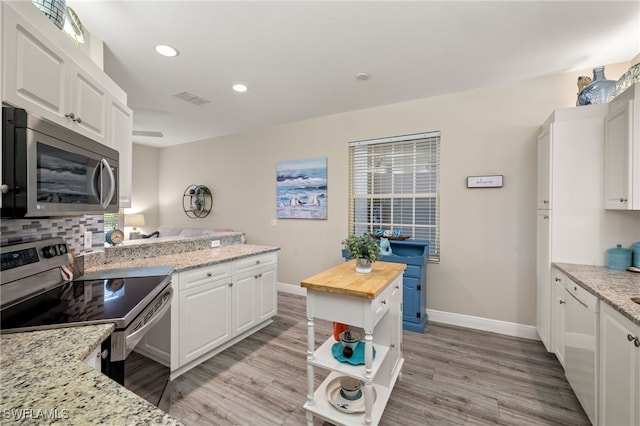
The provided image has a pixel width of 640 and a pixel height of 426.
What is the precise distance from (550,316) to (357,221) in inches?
88.8

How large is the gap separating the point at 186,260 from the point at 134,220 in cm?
422

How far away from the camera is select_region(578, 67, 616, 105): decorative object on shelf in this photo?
2.21 m

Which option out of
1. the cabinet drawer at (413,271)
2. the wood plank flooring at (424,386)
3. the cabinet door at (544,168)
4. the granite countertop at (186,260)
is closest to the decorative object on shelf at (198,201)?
the granite countertop at (186,260)

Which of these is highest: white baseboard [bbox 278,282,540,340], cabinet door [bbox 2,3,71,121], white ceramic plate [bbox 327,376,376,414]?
cabinet door [bbox 2,3,71,121]

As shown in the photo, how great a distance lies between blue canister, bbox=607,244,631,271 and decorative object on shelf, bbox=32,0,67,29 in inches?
156

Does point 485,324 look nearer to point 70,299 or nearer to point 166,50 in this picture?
point 70,299

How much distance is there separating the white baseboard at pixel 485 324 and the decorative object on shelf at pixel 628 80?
2274 millimetres

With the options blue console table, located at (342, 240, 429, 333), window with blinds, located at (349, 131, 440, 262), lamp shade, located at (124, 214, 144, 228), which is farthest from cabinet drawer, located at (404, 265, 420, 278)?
lamp shade, located at (124, 214, 144, 228)

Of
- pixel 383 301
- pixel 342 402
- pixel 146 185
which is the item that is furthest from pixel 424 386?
pixel 146 185

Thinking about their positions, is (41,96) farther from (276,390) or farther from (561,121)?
(561,121)

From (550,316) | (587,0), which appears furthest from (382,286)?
(587,0)

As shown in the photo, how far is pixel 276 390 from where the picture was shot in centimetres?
205

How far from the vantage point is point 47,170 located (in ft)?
3.80

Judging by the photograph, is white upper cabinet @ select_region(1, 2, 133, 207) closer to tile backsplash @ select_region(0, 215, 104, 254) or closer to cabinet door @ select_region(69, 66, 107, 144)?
cabinet door @ select_region(69, 66, 107, 144)
